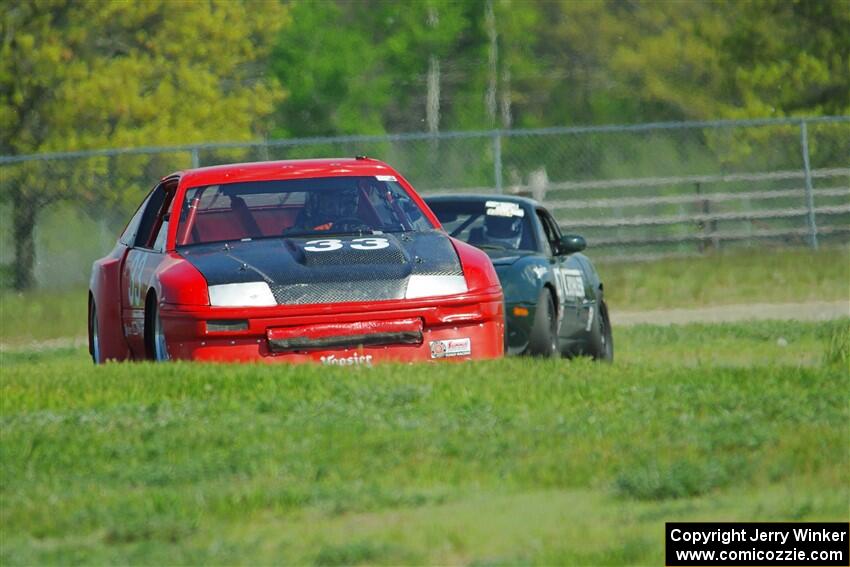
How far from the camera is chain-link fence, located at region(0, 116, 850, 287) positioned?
2373cm

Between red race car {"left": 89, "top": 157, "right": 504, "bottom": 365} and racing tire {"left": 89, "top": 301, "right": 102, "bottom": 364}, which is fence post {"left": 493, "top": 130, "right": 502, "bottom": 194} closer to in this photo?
racing tire {"left": 89, "top": 301, "right": 102, "bottom": 364}

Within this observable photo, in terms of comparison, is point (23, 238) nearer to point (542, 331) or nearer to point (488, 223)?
point (488, 223)

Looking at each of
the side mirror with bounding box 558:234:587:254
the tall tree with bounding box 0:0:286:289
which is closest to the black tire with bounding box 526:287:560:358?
the side mirror with bounding box 558:234:587:254

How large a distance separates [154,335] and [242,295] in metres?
1.02

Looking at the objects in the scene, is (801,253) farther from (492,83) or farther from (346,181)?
(492,83)

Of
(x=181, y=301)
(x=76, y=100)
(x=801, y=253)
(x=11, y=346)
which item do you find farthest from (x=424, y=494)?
(x=76, y=100)

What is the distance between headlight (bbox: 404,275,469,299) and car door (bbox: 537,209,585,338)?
2.74 meters

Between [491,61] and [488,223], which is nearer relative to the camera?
[488,223]

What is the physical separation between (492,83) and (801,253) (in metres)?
41.9

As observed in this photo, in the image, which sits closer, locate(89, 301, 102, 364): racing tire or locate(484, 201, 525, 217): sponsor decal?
locate(89, 301, 102, 364): racing tire

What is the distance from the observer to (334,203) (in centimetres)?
1204

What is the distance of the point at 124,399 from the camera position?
30.2 feet

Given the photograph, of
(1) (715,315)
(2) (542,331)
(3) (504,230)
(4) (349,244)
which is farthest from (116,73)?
(4) (349,244)

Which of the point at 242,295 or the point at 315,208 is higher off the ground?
the point at 315,208
